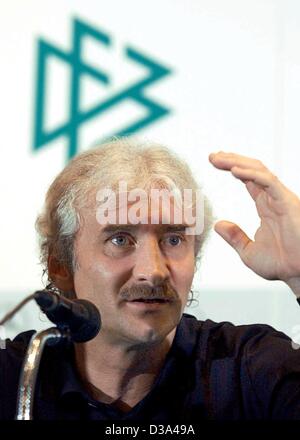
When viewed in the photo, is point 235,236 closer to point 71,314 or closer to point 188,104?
point 71,314

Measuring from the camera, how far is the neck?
5.44 ft

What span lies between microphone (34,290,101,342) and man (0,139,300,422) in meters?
0.33

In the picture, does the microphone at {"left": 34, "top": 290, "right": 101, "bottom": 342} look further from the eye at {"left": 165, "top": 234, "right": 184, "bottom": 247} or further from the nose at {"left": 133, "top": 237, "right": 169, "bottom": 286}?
the eye at {"left": 165, "top": 234, "right": 184, "bottom": 247}

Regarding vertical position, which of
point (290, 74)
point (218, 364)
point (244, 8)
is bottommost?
point (218, 364)

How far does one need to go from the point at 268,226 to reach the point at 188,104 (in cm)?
63

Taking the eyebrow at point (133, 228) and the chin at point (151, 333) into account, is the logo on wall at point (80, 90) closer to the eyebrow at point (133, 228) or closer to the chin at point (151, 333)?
the eyebrow at point (133, 228)

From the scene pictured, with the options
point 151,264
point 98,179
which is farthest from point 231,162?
point 98,179

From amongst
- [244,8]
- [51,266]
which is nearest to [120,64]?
[244,8]

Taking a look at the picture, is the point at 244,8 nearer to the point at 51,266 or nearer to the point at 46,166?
the point at 46,166

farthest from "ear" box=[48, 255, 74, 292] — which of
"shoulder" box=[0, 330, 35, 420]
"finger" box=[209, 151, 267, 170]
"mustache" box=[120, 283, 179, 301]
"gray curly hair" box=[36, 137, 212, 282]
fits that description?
"finger" box=[209, 151, 267, 170]

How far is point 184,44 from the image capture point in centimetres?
204

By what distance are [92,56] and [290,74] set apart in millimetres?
508

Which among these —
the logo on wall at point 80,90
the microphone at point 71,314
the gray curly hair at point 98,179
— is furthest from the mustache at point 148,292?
the logo on wall at point 80,90

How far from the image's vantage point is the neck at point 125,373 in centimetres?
166
